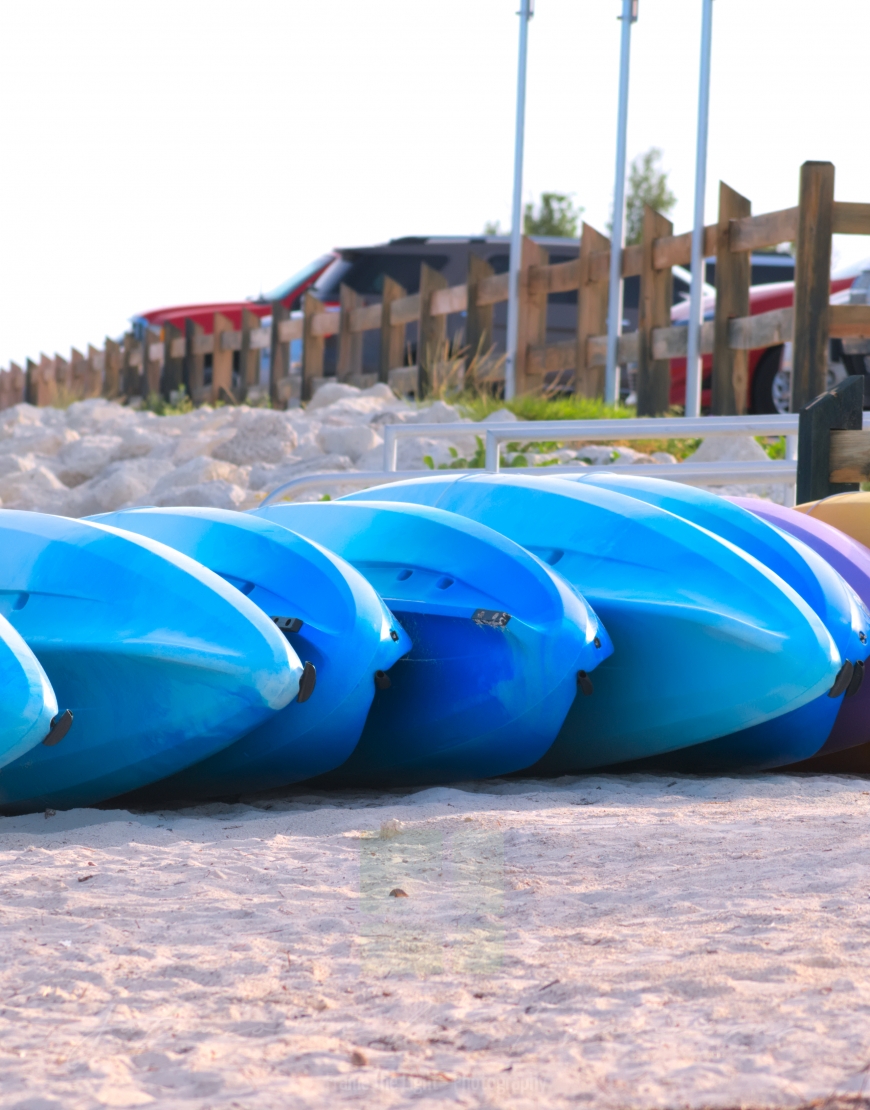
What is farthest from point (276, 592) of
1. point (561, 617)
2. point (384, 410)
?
point (384, 410)

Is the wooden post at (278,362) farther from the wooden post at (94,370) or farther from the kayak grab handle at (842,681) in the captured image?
the kayak grab handle at (842,681)

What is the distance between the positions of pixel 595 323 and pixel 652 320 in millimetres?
753

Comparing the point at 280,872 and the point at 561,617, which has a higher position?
the point at 561,617

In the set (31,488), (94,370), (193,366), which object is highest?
(193,366)

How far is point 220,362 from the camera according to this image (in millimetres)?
14570

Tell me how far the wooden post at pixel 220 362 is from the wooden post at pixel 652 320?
20.0 feet

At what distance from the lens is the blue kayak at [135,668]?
3.07 meters

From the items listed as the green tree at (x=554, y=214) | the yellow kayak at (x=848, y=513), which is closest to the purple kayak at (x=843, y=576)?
the yellow kayak at (x=848, y=513)

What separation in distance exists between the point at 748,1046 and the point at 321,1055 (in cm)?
50

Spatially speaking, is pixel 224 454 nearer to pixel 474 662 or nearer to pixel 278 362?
pixel 278 362

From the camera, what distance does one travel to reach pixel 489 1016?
177cm

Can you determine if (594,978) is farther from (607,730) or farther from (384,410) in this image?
(384,410)

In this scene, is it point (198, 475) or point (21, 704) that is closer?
point (21, 704)

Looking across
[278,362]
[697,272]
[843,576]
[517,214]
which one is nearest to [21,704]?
[843,576]
